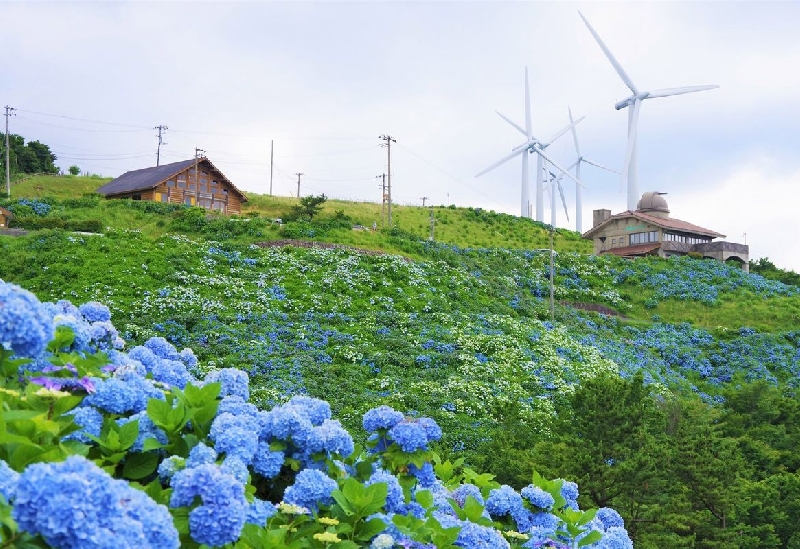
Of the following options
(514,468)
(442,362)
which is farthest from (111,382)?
(442,362)

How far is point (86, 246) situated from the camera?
1275 inches

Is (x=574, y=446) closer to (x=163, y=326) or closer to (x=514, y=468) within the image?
(x=514, y=468)

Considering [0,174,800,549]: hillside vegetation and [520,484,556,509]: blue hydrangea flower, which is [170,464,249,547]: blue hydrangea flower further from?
[0,174,800,549]: hillside vegetation

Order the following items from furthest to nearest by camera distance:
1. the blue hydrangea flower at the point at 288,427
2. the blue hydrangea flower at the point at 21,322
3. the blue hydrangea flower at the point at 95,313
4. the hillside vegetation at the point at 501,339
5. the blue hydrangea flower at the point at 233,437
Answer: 1. the hillside vegetation at the point at 501,339
2. the blue hydrangea flower at the point at 95,313
3. the blue hydrangea flower at the point at 288,427
4. the blue hydrangea flower at the point at 233,437
5. the blue hydrangea flower at the point at 21,322

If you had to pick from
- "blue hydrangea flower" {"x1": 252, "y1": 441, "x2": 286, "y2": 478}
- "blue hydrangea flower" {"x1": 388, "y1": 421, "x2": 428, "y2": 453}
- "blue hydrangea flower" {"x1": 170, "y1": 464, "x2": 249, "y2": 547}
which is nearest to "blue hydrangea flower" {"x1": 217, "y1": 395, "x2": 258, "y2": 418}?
"blue hydrangea flower" {"x1": 252, "y1": 441, "x2": 286, "y2": 478}

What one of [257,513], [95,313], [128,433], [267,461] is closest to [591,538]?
[267,461]

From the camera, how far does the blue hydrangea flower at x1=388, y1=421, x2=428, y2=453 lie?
16.4 feet

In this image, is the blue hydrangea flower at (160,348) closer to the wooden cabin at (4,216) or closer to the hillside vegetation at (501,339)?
the hillside vegetation at (501,339)

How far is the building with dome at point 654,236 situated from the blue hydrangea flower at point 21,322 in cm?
6005

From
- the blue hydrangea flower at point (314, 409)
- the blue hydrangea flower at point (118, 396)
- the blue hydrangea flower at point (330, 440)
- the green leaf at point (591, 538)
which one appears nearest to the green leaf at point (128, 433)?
the blue hydrangea flower at point (118, 396)

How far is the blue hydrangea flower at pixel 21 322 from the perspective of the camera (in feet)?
10.8

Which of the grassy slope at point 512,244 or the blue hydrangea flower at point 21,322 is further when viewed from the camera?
the grassy slope at point 512,244

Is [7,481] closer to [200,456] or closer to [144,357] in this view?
[200,456]

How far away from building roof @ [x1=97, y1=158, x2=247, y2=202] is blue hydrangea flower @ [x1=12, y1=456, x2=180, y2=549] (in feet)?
184
